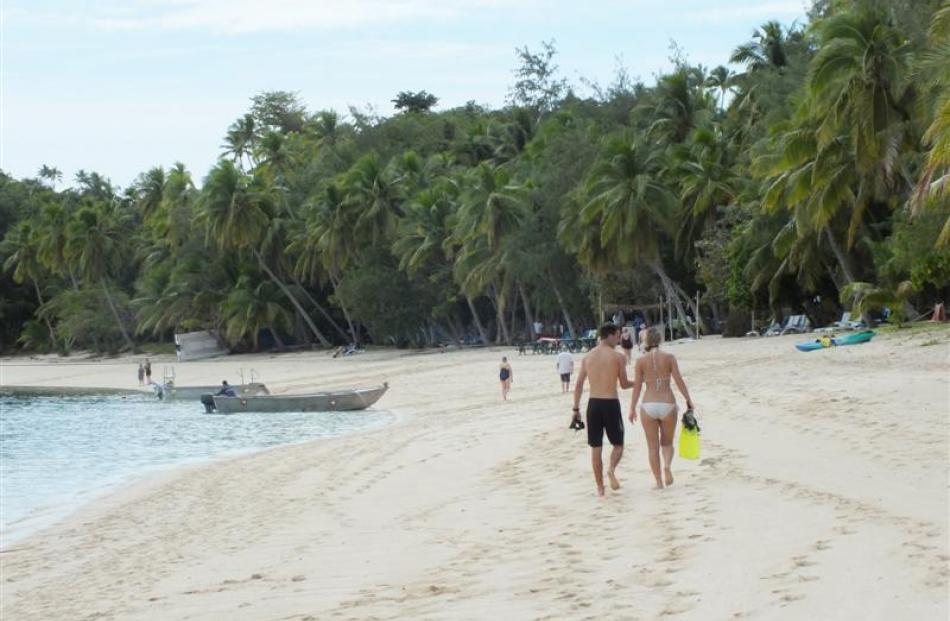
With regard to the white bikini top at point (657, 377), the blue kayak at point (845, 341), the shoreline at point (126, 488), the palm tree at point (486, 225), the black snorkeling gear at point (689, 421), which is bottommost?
the shoreline at point (126, 488)

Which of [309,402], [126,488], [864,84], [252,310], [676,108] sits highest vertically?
[676,108]

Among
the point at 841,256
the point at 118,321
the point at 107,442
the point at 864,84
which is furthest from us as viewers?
the point at 118,321

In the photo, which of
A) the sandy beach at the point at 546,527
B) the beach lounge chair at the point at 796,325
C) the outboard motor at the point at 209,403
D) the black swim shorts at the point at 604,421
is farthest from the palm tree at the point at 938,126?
the outboard motor at the point at 209,403

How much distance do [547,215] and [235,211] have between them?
20.3 m

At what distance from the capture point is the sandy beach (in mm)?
7086

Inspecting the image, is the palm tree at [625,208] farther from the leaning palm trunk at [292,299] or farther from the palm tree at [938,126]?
the leaning palm trunk at [292,299]

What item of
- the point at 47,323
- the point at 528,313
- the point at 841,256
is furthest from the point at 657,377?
the point at 47,323

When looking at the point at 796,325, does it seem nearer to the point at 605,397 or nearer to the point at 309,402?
the point at 309,402

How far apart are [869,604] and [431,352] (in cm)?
5148

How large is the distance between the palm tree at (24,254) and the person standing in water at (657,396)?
8102 cm

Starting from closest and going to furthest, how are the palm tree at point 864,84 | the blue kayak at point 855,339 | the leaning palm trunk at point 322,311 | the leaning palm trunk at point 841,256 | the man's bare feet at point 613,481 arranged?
the man's bare feet at point 613,481
the blue kayak at point 855,339
the palm tree at point 864,84
the leaning palm trunk at point 841,256
the leaning palm trunk at point 322,311

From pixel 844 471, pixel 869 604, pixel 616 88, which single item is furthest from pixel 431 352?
pixel 869 604

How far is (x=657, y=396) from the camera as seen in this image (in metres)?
10.8

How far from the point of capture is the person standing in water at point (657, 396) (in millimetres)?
10703
